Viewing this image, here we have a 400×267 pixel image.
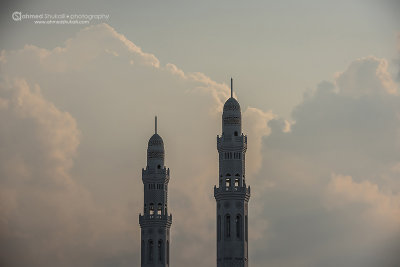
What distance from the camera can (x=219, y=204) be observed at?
187750mm

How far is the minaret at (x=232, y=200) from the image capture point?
18425 cm

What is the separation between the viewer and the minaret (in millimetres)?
184250

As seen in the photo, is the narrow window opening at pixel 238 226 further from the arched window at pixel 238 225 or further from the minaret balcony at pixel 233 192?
the minaret balcony at pixel 233 192

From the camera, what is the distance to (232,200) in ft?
611

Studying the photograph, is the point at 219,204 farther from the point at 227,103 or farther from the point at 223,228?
the point at 227,103

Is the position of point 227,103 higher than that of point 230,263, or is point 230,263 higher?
point 227,103

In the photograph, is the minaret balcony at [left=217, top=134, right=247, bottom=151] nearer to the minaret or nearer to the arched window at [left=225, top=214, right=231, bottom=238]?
the minaret

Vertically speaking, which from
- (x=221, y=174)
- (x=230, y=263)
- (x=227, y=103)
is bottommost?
(x=230, y=263)

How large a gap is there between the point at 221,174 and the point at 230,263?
14.0 meters

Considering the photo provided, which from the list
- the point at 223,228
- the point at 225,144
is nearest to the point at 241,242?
the point at 223,228

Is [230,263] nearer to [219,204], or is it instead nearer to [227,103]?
[219,204]

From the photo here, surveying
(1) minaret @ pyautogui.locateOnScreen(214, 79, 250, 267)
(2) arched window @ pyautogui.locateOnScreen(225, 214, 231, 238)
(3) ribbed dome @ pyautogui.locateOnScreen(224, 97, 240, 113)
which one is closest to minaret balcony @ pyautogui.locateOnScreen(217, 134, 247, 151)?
(1) minaret @ pyautogui.locateOnScreen(214, 79, 250, 267)

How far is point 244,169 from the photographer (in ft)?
620

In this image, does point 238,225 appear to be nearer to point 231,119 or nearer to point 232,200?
point 232,200
